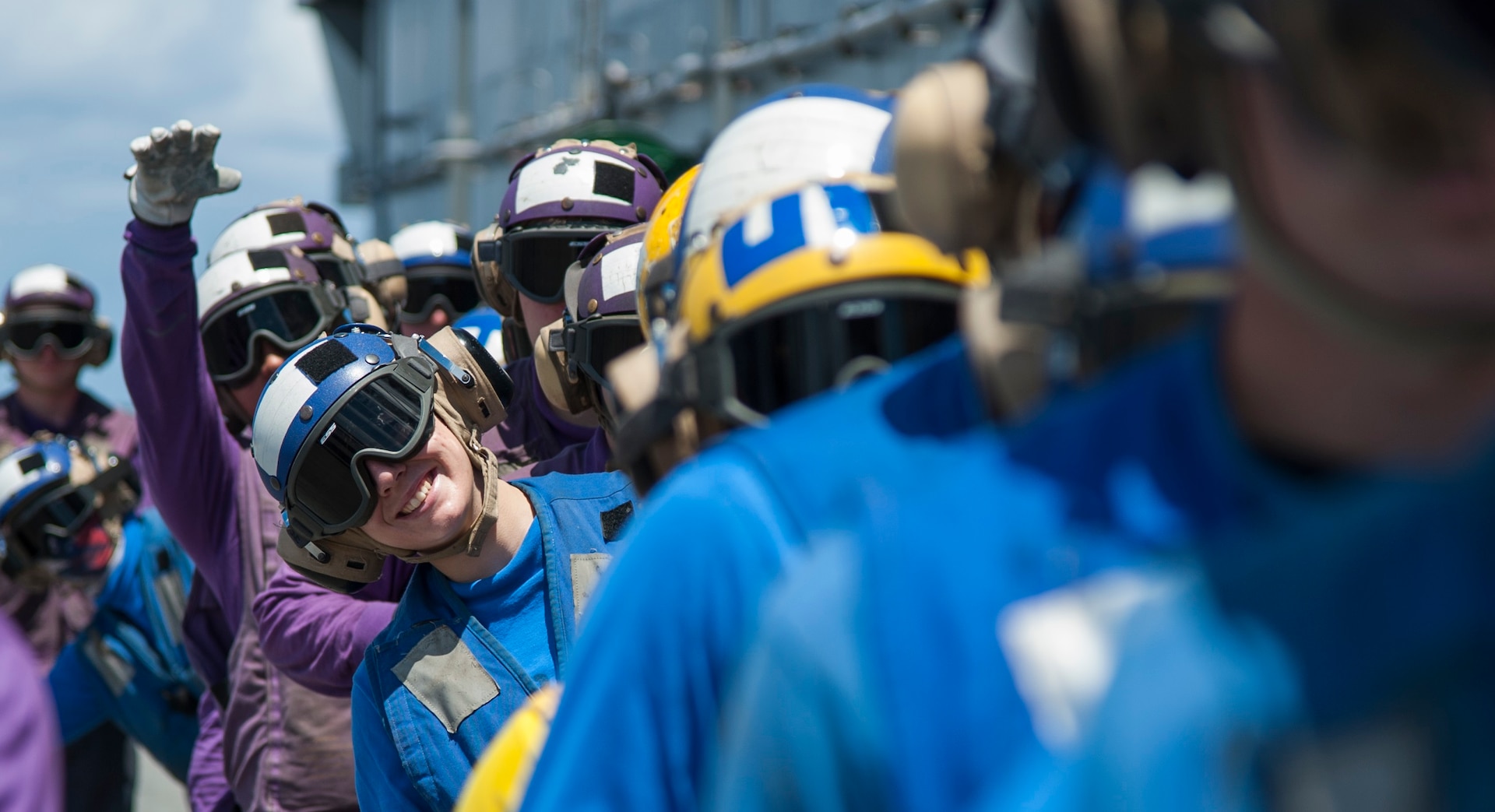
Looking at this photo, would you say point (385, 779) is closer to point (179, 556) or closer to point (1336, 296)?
point (1336, 296)

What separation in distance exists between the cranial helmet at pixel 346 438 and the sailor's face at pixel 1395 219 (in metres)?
2.37

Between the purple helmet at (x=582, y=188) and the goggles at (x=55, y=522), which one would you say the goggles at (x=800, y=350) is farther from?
the goggles at (x=55, y=522)

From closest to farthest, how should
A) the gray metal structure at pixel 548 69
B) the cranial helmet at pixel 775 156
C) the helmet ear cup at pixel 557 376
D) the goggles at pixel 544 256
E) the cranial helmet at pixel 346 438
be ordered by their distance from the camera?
the cranial helmet at pixel 775 156 < the cranial helmet at pixel 346 438 < the helmet ear cup at pixel 557 376 < the goggles at pixel 544 256 < the gray metal structure at pixel 548 69

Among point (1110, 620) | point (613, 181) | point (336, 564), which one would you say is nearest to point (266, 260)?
point (613, 181)

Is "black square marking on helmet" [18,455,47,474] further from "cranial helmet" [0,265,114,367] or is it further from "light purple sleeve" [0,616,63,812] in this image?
"light purple sleeve" [0,616,63,812]

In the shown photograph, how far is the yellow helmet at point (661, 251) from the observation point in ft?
6.31

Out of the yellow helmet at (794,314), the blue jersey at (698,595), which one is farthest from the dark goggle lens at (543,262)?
the blue jersey at (698,595)

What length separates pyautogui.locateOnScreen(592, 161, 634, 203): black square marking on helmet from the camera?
15.3 feet

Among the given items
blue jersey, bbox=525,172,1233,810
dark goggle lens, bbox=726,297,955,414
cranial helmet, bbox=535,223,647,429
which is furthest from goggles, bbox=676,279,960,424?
cranial helmet, bbox=535,223,647,429

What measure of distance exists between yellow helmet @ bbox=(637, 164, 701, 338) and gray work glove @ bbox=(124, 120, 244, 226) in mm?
2106

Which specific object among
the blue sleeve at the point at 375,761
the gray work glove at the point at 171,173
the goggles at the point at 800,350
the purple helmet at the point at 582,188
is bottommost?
the blue sleeve at the point at 375,761

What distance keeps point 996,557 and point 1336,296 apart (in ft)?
0.80

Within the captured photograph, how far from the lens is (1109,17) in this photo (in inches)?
36.6

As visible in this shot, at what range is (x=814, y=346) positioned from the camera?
1.47 metres
